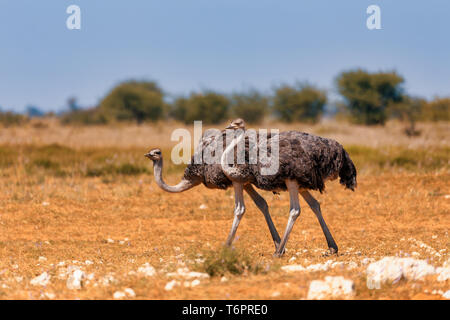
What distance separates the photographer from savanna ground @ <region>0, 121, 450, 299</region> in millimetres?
5852

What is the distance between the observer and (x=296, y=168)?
7289 mm

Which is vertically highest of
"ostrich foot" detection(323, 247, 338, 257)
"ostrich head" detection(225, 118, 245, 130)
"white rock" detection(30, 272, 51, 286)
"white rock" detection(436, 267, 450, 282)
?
"ostrich head" detection(225, 118, 245, 130)

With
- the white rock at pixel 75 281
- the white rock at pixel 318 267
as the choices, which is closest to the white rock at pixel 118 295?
the white rock at pixel 75 281

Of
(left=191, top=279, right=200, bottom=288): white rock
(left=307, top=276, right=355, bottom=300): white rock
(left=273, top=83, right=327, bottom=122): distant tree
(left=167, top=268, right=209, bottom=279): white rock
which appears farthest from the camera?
(left=273, top=83, right=327, bottom=122): distant tree

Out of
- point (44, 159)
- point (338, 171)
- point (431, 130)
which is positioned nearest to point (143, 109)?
point (431, 130)

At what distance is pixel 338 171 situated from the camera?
7.65 m

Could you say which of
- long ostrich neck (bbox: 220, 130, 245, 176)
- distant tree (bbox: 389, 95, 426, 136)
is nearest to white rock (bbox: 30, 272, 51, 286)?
long ostrich neck (bbox: 220, 130, 245, 176)

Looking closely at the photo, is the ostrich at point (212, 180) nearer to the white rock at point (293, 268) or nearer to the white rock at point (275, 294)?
the white rock at point (293, 268)

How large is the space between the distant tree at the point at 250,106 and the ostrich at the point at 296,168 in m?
27.5

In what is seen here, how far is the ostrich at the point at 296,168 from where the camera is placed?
7312mm

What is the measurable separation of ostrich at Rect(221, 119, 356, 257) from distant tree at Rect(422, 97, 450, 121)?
26316 mm

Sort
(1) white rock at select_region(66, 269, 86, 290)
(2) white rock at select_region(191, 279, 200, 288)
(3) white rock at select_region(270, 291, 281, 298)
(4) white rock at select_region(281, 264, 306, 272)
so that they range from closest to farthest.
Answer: (3) white rock at select_region(270, 291, 281, 298), (2) white rock at select_region(191, 279, 200, 288), (1) white rock at select_region(66, 269, 86, 290), (4) white rock at select_region(281, 264, 306, 272)

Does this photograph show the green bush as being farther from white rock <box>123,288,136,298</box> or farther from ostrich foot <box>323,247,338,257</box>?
ostrich foot <box>323,247,338,257</box>
